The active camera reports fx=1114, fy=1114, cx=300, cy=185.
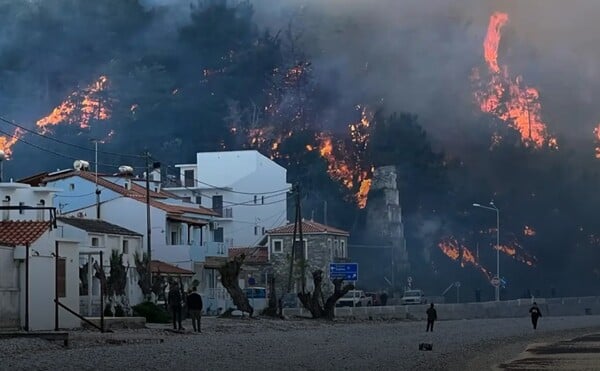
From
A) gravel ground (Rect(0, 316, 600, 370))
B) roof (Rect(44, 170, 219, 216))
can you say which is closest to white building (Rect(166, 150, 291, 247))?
roof (Rect(44, 170, 219, 216))

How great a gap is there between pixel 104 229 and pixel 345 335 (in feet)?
82.7

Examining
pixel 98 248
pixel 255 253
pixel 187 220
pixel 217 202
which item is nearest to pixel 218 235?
pixel 217 202

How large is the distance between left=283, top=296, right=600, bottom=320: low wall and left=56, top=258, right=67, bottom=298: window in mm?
30639

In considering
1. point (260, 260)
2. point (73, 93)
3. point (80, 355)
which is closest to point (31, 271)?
point (80, 355)

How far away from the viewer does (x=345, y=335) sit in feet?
174

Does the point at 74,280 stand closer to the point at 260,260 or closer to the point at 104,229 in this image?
the point at 104,229

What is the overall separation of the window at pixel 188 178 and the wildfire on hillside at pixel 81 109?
49.6 metres

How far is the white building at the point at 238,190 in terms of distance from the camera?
116500 mm

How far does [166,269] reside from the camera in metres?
79.8

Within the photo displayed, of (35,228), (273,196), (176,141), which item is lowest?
(35,228)

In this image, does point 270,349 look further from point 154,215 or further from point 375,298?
point 375,298

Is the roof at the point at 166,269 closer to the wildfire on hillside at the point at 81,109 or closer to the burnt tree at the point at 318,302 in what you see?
the burnt tree at the point at 318,302

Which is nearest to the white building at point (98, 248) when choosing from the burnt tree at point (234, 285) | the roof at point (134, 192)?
the burnt tree at point (234, 285)

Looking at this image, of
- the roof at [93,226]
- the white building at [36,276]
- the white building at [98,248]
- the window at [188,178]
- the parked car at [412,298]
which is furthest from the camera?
the window at [188,178]
